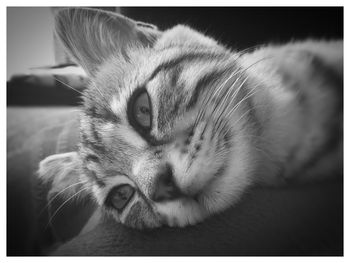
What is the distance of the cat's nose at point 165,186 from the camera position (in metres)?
0.82

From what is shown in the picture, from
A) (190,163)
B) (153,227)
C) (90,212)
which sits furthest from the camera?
(90,212)

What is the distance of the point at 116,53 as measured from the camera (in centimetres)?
107

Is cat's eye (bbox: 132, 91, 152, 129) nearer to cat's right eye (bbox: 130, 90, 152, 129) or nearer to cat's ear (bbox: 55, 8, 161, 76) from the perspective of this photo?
cat's right eye (bbox: 130, 90, 152, 129)

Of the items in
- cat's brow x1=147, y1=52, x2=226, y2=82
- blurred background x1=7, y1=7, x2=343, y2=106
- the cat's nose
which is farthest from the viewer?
blurred background x1=7, y1=7, x2=343, y2=106

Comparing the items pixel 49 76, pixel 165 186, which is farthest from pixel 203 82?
pixel 49 76

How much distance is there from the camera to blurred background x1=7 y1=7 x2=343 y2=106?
1057 mm

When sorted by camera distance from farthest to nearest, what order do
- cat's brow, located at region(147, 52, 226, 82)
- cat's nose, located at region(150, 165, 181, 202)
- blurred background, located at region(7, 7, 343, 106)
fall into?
blurred background, located at region(7, 7, 343, 106) < cat's brow, located at region(147, 52, 226, 82) < cat's nose, located at region(150, 165, 181, 202)

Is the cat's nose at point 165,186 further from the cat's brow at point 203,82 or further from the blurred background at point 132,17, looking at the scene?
the blurred background at point 132,17

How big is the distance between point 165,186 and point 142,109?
216 millimetres

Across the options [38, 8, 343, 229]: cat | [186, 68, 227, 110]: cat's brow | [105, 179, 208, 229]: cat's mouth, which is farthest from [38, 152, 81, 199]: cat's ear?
[186, 68, 227, 110]: cat's brow
